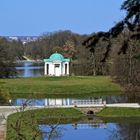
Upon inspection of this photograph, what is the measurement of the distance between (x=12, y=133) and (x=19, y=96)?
28.8m

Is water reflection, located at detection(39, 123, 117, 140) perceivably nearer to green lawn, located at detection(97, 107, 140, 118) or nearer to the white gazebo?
green lawn, located at detection(97, 107, 140, 118)

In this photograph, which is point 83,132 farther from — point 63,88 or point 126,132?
point 63,88

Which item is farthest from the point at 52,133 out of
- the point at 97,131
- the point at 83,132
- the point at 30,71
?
the point at 30,71

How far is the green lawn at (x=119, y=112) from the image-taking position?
1453 inches

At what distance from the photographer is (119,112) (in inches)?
1470

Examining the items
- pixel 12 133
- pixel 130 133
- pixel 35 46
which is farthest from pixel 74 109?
pixel 35 46

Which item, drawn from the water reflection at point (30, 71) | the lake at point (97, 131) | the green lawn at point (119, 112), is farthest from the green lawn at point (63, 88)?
the water reflection at point (30, 71)

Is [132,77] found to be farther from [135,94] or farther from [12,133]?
[12,133]

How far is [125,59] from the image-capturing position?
6144 cm

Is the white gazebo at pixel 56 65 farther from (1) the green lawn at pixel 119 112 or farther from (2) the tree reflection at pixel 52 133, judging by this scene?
(2) the tree reflection at pixel 52 133

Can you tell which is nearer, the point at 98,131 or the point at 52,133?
the point at 52,133

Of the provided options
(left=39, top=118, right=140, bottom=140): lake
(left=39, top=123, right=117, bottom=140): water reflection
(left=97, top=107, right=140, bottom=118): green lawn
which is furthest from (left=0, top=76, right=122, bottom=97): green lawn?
(left=39, top=123, right=117, bottom=140): water reflection

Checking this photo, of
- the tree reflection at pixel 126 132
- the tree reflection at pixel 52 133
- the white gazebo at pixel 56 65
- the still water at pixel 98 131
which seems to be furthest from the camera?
the white gazebo at pixel 56 65

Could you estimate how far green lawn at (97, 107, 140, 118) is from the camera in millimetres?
36906
